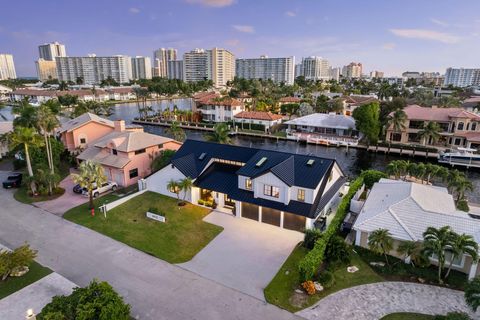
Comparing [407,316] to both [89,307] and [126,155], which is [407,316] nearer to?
[89,307]

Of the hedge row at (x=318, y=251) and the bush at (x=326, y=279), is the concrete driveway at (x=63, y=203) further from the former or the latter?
the bush at (x=326, y=279)

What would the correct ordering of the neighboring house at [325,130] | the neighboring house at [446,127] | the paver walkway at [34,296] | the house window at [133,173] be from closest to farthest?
the paver walkway at [34,296], the house window at [133,173], the neighboring house at [446,127], the neighboring house at [325,130]

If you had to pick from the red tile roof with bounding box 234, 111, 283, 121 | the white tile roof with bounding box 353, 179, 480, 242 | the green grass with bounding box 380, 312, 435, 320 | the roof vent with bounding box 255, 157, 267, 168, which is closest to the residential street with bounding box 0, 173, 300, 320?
the green grass with bounding box 380, 312, 435, 320

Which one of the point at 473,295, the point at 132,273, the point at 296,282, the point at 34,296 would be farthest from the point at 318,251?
the point at 34,296

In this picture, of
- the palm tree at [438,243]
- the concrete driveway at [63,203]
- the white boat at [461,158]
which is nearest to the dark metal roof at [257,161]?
the palm tree at [438,243]

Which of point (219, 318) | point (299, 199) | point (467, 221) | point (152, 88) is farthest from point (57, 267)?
point (152, 88)
